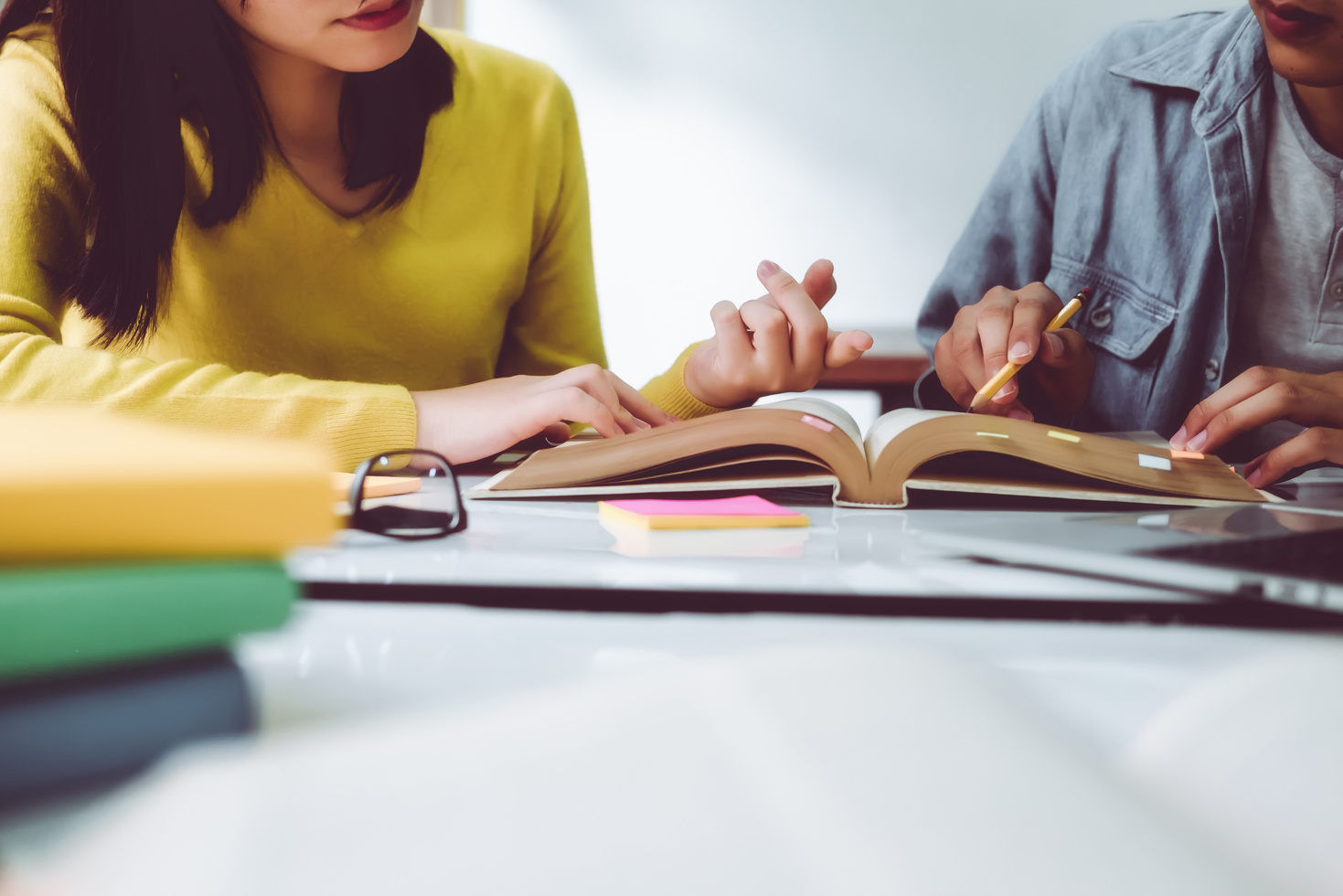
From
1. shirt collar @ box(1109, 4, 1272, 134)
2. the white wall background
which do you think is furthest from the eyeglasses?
the white wall background

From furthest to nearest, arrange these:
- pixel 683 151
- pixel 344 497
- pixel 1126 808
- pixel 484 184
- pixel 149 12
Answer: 1. pixel 683 151
2. pixel 484 184
3. pixel 149 12
4. pixel 344 497
5. pixel 1126 808

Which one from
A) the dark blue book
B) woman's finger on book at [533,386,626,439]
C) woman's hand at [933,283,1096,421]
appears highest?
woman's hand at [933,283,1096,421]

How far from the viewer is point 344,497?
0.48 metres

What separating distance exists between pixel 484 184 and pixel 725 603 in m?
0.91

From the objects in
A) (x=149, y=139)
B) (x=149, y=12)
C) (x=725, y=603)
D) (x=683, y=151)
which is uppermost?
(x=683, y=151)

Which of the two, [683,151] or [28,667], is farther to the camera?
[683,151]

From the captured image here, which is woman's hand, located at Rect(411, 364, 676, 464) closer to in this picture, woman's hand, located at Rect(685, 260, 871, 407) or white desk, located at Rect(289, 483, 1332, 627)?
woman's hand, located at Rect(685, 260, 871, 407)

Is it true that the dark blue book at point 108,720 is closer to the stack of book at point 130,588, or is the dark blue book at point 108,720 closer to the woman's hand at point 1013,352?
the stack of book at point 130,588

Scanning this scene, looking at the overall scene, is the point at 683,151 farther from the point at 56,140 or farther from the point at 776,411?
the point at 776,411

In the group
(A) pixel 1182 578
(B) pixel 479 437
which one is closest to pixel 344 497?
(B) pixel 479 437

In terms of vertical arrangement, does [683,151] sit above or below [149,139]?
above

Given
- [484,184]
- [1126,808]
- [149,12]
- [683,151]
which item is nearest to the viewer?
[1126,808]

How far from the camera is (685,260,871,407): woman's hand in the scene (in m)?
0.74

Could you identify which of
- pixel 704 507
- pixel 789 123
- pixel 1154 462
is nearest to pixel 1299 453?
pixel 1154 462
